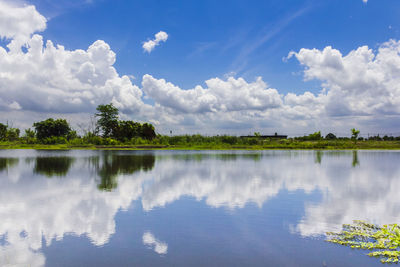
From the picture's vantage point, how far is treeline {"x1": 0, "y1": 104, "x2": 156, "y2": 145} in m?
71.2

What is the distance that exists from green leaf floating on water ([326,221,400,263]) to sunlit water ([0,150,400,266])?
1.01ft

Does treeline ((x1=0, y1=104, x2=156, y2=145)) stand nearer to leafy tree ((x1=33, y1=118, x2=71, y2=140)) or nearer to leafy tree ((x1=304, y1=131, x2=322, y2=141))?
leafy tree ((x1=33, y1=118, x2=71, y2=140))

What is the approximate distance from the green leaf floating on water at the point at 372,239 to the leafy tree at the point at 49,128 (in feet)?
283

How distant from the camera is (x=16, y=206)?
9891 mm

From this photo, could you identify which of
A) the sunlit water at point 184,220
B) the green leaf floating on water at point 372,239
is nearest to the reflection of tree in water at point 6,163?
the sunlit water at point 184,220

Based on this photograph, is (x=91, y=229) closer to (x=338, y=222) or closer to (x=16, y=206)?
(x=16, y=206)

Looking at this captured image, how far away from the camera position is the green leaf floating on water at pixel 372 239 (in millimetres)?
5859

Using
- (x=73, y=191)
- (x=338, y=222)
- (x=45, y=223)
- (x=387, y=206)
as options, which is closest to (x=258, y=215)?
(x=338, y=222)

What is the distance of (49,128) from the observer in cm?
7981

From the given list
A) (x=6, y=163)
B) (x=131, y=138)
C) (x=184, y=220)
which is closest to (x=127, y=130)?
(x=131, y=138)

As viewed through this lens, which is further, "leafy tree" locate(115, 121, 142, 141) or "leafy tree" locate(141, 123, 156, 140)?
"leafy tree" locate(141, 123, 156, 140)

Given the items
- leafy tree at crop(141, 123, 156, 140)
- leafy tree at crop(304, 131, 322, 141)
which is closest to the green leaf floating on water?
leafy tree at crop(141, 123, 156, 140)

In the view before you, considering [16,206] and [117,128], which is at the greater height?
[117,128]

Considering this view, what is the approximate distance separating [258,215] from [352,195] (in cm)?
579
